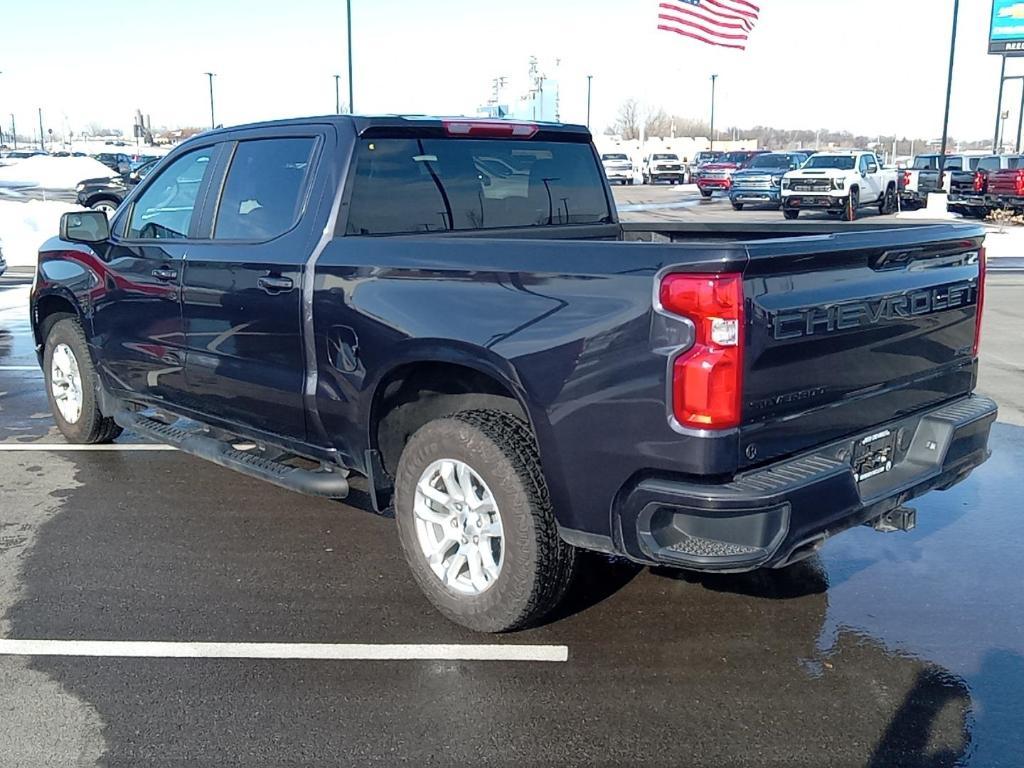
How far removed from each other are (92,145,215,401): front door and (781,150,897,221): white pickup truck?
25713mm

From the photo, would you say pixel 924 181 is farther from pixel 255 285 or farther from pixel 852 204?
pixel 255 285

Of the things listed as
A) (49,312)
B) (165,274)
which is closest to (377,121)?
(165,274)

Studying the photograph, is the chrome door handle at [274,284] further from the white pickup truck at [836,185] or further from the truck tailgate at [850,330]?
the white pickup truck at [836,185]

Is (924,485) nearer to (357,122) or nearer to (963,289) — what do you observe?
(963,289)

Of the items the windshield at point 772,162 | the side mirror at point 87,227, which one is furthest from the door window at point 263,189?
the windshield at point 772,162

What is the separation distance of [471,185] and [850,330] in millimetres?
2056

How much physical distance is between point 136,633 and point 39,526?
1570 millimetres

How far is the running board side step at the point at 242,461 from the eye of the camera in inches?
176

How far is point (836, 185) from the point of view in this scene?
1131 inches

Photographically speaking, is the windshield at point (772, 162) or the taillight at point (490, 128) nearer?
A: the taillight at point (490, 128)

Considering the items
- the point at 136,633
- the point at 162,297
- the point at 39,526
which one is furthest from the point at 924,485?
the point at 39,526

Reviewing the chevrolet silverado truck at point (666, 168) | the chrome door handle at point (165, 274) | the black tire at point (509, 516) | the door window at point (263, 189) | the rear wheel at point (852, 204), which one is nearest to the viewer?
the black tire at point (509, 516)

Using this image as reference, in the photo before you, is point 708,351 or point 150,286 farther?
point 150,286

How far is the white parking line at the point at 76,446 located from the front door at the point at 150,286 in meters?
0.84
